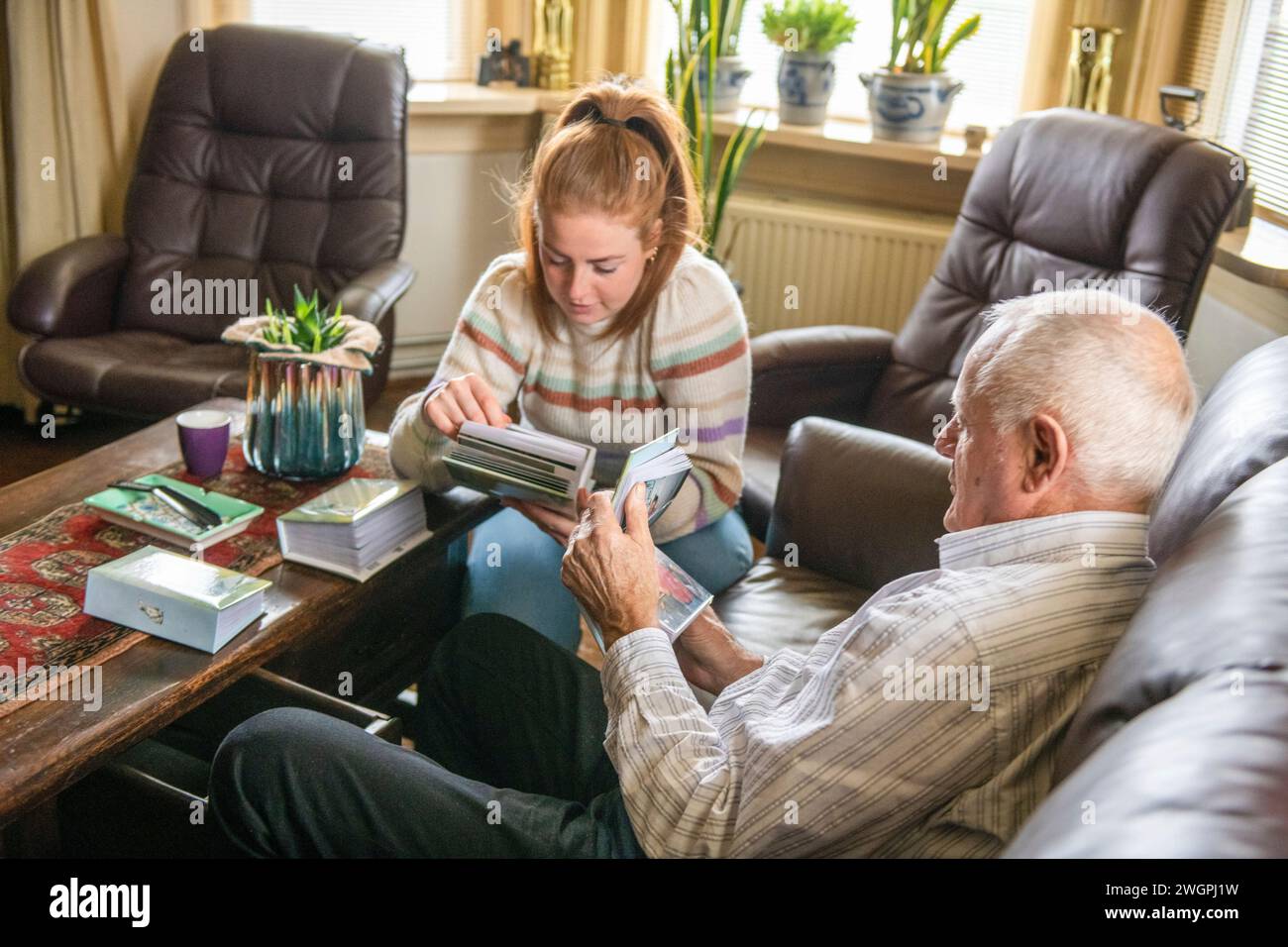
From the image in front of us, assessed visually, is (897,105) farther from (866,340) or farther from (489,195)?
(489,195)

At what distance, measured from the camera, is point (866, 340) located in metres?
2.80

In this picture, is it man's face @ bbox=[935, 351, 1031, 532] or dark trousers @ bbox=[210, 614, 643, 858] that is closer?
man's face @ bbox=[935, 351, 1031, 532]

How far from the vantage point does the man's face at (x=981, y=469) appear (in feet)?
3.70

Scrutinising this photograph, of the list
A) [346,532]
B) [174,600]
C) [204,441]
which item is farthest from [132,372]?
[174,600]

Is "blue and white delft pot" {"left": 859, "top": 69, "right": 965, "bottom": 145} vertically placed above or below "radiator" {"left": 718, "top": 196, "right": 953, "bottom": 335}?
above

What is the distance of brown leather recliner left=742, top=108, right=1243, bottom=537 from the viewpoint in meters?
2.36

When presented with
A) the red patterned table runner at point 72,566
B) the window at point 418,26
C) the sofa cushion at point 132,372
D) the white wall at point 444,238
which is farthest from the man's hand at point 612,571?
the window at point 418,26

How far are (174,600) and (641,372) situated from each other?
2.73 ft

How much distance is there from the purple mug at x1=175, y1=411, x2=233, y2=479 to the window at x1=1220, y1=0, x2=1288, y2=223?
2.31 metres

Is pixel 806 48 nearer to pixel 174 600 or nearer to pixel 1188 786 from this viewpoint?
pixel 174 600

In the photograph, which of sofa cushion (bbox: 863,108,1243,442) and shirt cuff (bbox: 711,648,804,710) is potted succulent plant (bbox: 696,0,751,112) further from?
shirt cuff (bbox: 711,648,804,710)

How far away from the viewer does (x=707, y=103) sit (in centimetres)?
350

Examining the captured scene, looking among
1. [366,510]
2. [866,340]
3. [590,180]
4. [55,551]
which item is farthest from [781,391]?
[55,551]

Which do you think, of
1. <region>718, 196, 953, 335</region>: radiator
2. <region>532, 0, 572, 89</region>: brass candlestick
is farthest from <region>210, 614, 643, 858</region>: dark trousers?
<region>532, 0, 572, 89</region>: brass candlestick
